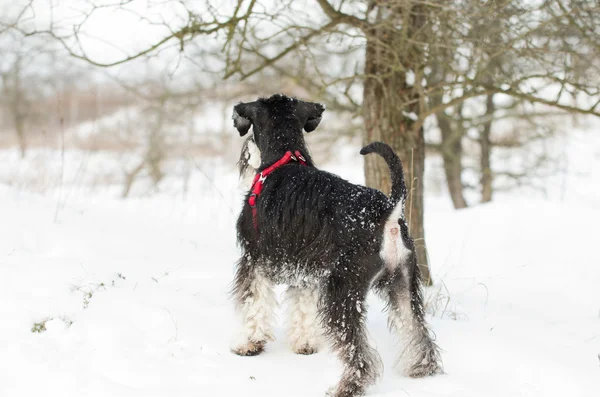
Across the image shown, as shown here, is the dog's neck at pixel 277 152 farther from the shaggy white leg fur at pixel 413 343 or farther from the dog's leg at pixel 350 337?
the shaggy white leg fur at pixel 413 343

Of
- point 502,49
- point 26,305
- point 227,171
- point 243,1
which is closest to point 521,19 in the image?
point 502,49

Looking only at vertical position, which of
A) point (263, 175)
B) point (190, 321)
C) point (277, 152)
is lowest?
point (190, 321)

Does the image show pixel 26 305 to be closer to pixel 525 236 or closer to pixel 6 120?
pixel 525 236

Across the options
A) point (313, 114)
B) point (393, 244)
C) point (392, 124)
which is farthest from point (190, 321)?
point (392, 124)

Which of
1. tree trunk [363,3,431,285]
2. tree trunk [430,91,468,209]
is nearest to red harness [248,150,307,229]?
tree trunk [363,3,431,285]

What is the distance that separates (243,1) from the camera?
470 cm

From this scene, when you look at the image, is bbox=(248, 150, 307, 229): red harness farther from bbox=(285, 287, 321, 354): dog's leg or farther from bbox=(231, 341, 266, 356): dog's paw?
bbox=(231, 341, 266, 356): dog's paw

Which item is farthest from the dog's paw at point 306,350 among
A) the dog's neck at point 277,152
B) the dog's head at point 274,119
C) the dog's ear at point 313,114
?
the dog's ear at point 313,114

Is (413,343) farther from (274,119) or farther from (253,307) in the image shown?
(274,119)

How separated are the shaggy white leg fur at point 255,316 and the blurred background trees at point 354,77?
64.6 inches

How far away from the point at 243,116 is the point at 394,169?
1255 mm

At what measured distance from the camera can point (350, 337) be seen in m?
3.07

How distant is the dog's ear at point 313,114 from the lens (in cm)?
388

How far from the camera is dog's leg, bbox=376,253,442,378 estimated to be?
3.23 m
